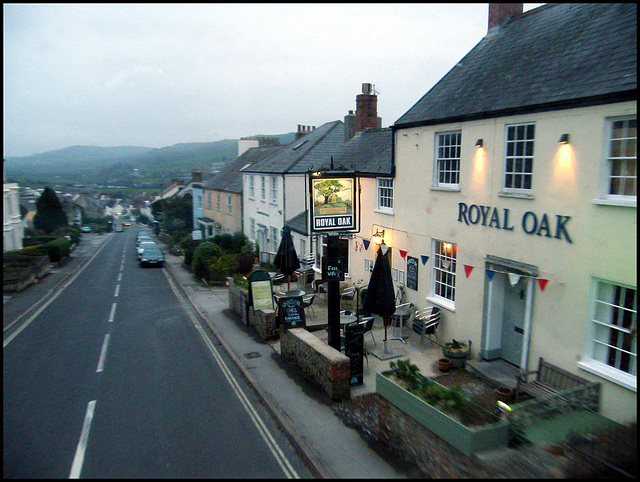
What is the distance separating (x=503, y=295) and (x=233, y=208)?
92.1 feet

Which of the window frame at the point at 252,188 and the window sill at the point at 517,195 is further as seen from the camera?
the window frame at the point at 252,188

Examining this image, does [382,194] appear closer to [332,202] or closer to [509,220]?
[332,202]

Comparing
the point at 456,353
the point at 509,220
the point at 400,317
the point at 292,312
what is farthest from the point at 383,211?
the point at 456,353

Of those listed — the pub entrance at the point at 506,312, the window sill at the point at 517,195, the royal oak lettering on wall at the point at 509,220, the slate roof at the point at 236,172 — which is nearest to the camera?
the royal oak lettering on wall at the point at 509,220

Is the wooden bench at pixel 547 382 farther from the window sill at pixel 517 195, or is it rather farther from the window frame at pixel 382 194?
the window frame at pixel 382 194

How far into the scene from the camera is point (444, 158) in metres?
12.1

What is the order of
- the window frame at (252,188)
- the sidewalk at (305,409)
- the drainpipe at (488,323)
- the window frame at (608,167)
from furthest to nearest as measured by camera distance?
the window frame at (252,188) < the drainpipe at (488,323) < the window frame at (608,167) < the sidewalk at (305,409)

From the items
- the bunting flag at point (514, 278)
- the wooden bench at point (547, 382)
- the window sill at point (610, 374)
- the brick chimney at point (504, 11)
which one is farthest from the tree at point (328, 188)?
the brick chimney at point (504, 11)

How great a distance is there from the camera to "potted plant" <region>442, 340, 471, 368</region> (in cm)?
1061

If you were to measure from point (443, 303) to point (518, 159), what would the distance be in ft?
14.4

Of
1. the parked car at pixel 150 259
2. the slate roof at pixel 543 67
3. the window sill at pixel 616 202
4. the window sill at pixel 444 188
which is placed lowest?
the parked car at pixel 150 259

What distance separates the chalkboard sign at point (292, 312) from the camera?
1304 centimetres

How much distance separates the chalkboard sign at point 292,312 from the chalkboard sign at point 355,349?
140 inches

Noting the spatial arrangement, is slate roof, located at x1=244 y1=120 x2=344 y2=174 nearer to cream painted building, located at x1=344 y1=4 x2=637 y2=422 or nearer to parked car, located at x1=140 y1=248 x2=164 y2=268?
parked car, located at x1=140 y1=248 x2=164 y2=268
